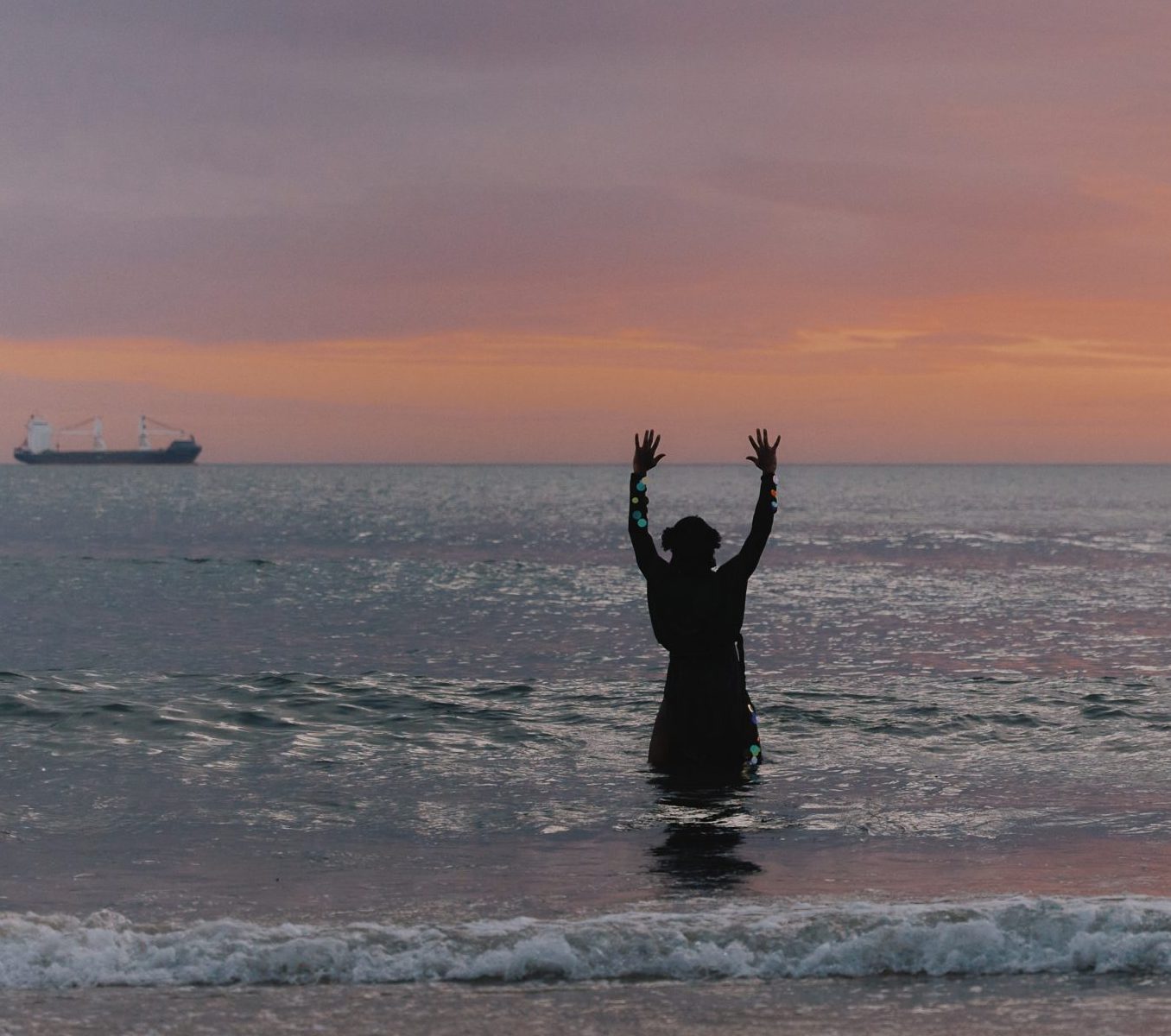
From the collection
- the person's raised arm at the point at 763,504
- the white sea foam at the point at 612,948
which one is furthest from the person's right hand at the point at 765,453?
the white sea foam at the point at 612,948

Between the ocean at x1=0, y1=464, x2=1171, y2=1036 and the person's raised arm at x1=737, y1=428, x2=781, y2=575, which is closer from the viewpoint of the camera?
the ocean at x1=0, y1=464, x2=1171, y2=1036

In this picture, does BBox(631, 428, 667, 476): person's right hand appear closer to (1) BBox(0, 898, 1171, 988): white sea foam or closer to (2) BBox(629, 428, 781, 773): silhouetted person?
(2) BBox(629, 428, 781, 773): silhouetted person

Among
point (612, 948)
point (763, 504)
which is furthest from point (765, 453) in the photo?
point (612, 948)

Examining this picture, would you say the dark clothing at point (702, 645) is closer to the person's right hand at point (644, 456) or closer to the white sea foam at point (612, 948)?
the person's right hand at point (644, 456)

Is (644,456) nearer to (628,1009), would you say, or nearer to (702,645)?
(702,645)

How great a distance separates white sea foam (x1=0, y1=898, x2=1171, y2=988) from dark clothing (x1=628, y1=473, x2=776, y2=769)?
13.8ft

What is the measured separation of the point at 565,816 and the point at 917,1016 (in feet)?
16.6

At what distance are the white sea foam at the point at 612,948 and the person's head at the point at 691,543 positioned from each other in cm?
446

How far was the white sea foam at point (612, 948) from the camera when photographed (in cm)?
710

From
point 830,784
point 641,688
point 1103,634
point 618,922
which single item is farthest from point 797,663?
point 618,922

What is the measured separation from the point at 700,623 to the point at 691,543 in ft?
2.39

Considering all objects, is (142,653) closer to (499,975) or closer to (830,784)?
(830,784)

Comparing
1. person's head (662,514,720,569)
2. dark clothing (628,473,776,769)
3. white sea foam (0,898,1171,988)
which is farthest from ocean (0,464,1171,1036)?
person's head (662,514,720,569)

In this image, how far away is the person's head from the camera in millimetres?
11734
